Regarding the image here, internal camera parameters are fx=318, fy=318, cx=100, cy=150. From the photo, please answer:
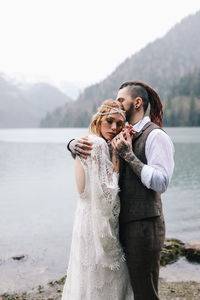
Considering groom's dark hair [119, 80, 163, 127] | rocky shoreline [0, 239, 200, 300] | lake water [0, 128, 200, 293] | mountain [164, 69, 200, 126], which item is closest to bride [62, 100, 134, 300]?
groom's dark hair [119, 80, 163, 127]

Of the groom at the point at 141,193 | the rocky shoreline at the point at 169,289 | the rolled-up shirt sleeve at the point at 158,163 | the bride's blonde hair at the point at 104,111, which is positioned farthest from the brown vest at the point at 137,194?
the rocky shoreline at the point at 169,289

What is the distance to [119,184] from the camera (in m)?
3.12

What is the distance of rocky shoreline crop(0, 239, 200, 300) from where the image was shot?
6405 mm

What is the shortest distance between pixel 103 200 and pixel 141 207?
0.36 meters

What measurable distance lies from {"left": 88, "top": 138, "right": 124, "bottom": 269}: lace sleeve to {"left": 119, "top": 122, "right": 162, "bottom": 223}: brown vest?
90 millimetres

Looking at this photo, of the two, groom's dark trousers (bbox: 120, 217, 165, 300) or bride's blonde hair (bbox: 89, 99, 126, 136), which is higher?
bride's blonde hair (bbox: 89, 99, 126, 136)

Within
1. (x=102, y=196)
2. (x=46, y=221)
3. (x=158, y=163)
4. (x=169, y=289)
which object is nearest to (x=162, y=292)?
(x=169, y=289)

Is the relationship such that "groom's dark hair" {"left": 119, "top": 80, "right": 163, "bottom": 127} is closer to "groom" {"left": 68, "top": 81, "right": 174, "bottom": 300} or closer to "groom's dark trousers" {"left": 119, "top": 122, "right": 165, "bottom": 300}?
"groom" {"left": 68, "top": 81, "right": 174, "bottom": 300}

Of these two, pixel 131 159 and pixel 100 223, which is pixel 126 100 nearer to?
pixel 131 159

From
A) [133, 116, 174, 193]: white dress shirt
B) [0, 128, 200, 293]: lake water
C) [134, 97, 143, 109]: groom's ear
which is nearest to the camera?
[133, 116, 174, 193]: white dress shirt

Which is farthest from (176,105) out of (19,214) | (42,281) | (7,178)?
(42,281)

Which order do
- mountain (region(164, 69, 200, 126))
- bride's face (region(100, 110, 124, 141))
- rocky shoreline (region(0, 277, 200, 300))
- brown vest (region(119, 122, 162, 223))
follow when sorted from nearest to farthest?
brown vest (region(119, 122, 162, 223)) < bride's face (region(100, 110, 124, 141)) < rocky shoreline (region(0, 277, 200, 300)) < mountain (region(164, 69, 200, 126))

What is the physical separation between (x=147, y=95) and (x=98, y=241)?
60.8 inches

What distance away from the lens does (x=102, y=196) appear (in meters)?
3.00
